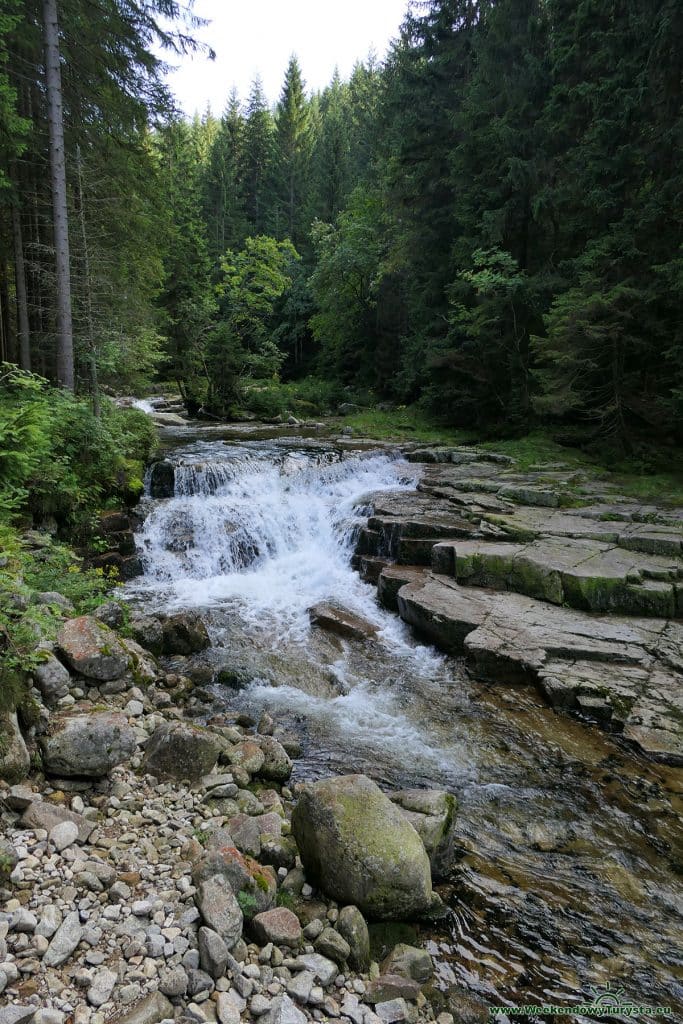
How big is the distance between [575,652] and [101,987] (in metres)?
5.50

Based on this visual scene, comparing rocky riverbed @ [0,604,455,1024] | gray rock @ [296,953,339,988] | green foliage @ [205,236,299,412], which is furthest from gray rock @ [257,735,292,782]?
green foliage @ [205,236,299,412]

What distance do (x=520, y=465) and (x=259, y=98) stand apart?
5066 centimetres

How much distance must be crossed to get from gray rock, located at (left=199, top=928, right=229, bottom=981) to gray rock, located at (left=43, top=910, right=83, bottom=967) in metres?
0.56

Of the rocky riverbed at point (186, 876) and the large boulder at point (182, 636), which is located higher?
the rocky riverbed at point (186, 876)

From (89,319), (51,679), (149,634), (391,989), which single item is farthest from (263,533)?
(391,989)

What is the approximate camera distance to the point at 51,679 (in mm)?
4086

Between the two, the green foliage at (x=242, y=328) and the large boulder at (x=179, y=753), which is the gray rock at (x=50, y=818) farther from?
the green foliage at (x=242, y=328)

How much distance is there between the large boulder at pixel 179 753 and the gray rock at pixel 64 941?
143 cm

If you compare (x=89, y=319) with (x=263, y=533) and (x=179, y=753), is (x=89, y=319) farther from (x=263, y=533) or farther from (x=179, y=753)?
(x=179, y=753)

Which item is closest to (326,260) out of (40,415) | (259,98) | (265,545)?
(265,545)

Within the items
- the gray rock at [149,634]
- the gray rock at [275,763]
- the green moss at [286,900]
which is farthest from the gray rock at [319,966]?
the gray rock at [149,634]

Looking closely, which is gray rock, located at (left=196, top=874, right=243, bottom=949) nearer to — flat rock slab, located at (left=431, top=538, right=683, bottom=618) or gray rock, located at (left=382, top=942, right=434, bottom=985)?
gray rock, located at (left=382, top=942, right=434, bottom=985)

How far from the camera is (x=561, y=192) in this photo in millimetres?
13547

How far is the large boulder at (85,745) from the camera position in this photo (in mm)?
3535
